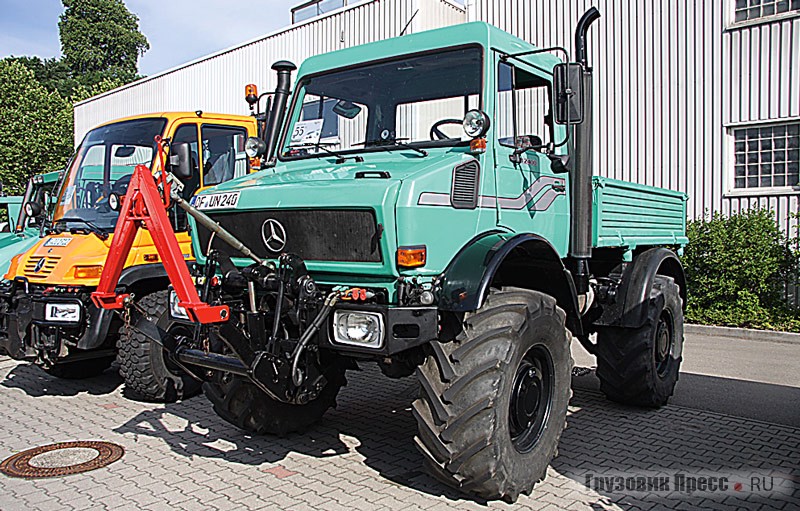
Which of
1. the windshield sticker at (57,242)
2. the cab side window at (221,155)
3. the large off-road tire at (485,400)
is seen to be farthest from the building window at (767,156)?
the windshield sticker at (57,242)

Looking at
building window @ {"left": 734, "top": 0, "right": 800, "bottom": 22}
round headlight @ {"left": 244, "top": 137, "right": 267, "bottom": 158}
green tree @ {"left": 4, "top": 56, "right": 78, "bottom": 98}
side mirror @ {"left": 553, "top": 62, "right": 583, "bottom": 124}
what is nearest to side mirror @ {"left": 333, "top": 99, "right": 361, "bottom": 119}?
round headlight @ {"left": 244, "top": 137, "right": 267, "bottom": 158}

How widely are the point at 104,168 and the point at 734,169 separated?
1025 centimetres

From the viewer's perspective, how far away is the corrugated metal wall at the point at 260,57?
1599 centimetres

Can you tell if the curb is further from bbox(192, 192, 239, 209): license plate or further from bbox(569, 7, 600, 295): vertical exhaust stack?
bbox(192, 192, 239, 209): license plate

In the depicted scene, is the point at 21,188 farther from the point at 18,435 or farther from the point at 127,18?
the point at 127,18

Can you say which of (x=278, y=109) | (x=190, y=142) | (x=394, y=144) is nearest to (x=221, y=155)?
(x=190, y=142)

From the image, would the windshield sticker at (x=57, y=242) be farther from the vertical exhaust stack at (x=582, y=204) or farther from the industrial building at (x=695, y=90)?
the industrial building at (x=695, y=90)

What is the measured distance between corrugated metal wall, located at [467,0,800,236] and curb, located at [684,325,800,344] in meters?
2.10

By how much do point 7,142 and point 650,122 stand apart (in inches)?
1034

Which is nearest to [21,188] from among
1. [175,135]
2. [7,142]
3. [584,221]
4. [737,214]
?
[7,142]

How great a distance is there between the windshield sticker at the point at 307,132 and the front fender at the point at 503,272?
1.65m

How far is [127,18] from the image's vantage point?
5941 centimetres

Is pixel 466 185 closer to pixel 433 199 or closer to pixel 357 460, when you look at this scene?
pixel 433 199

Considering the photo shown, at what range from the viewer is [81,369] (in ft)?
26.1
